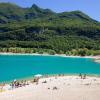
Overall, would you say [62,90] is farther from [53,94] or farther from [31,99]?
[31,99]

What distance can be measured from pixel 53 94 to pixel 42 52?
6483 inches

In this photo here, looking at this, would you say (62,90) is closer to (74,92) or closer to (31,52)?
(74,92)

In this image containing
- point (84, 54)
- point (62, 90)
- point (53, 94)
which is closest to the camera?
point (53, 94)

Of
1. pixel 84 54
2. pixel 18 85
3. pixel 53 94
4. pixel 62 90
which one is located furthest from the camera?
pixel 84 54

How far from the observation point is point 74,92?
112ft

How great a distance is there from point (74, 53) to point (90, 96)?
6273 inches

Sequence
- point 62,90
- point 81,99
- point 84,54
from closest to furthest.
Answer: point 81,99, point 62,90, point 84,54

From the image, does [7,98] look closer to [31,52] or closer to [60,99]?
[60,99]

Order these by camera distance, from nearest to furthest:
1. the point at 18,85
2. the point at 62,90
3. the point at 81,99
A: the point at 81,99, the point at 62,90, the point at 18,85

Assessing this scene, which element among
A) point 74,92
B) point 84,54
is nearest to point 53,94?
point 74,92

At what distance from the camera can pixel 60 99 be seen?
98.1 feet

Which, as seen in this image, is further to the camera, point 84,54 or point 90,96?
point 84,54

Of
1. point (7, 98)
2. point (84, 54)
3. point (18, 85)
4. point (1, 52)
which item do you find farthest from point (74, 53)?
point (7, 98)

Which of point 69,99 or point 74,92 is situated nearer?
point 69,99
